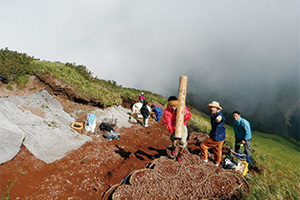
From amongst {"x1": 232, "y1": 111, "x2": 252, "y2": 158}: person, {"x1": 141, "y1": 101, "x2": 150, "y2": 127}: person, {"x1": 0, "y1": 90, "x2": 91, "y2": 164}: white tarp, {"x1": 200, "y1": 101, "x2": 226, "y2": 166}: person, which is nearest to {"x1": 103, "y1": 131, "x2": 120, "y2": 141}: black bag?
{"x1": 0, "y1": 90, "x2": 91, "y2": 164}: white tarp

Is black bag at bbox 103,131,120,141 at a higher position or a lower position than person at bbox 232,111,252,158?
lower

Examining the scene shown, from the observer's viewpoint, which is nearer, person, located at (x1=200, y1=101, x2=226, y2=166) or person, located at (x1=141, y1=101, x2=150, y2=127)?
person, located at (x1=200, y1=101, x2=226, y2=166)

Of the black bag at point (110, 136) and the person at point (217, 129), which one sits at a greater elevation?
the person at point (217, 129)

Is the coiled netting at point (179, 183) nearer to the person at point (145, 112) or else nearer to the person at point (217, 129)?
the person at point (217, 129)

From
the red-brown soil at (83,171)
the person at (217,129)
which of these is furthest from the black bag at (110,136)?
the person at (217,129)

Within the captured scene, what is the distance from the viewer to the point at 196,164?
17.0 feet

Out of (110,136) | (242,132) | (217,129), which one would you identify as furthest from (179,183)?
(110,136)

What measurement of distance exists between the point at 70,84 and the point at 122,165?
730 cm

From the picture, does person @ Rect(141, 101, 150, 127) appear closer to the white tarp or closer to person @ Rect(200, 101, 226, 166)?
the white tarp

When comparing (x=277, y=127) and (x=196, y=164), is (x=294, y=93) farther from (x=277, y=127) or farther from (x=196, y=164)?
(x=196, y=164)

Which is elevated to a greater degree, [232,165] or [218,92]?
[232,165]

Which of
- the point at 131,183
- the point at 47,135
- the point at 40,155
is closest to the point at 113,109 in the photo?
the point at 47,135

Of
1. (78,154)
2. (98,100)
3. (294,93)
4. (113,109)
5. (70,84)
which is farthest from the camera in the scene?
(294,93)

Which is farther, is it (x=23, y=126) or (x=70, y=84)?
(x=70, y=84)
